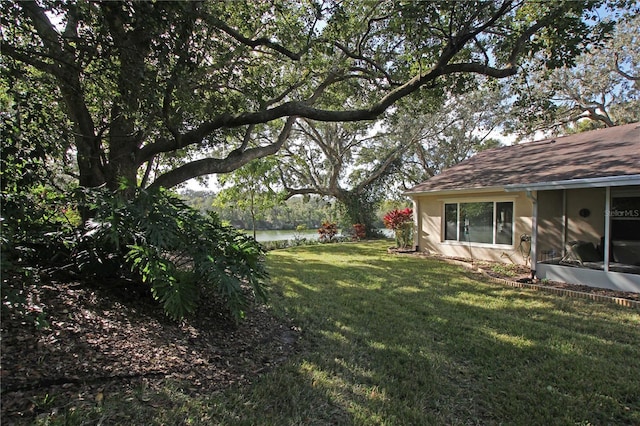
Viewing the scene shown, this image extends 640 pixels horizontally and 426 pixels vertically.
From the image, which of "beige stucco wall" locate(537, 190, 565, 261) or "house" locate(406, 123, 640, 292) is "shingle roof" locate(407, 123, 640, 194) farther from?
"beige stucco wall" locate(537, 190, 565, 261)

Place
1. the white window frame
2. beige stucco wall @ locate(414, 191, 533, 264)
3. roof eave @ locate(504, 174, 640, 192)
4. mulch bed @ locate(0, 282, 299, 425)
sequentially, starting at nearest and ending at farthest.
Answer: mulch bed @ locate(0, 282, 299, 425)
roof eave @ locate(504, 174, 640, 192)
beige stucco wall @ locate(414, 191, 533, 264)
the white window frame

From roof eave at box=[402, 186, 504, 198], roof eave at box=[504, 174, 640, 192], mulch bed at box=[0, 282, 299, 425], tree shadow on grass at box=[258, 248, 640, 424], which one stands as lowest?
tree shadow on grass at box=[258, 248, 640, 424]

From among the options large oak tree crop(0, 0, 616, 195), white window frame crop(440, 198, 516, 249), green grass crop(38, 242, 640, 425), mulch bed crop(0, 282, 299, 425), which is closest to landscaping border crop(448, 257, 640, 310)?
green grass crop(38, 242, 640, 425)

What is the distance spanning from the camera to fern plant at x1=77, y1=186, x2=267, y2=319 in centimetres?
303

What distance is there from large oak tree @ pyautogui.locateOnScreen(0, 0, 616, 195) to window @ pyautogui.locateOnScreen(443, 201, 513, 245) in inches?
178

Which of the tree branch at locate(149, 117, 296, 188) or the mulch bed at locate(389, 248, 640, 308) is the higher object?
the tree branch at locate(149, 117, 296, 188)

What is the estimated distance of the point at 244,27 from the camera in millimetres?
6738

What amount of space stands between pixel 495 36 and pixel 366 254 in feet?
24.9

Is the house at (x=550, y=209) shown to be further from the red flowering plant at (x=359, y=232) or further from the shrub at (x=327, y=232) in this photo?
the red flowering plant at (x=359, y=232)

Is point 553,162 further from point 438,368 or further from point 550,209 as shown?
point 438,368

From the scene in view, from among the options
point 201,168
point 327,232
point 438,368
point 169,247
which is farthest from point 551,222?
point 327,232

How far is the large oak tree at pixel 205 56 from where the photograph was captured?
3.74m

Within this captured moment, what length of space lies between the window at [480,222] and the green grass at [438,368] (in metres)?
3.76

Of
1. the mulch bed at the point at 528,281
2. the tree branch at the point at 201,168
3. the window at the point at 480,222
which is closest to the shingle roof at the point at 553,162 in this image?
the window at the point at 480,222
